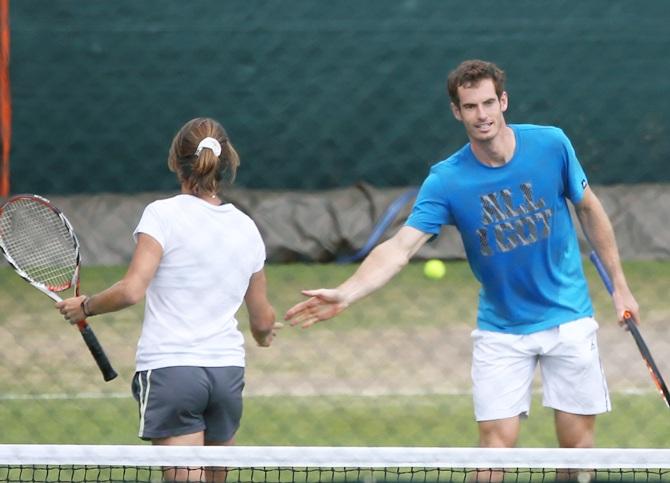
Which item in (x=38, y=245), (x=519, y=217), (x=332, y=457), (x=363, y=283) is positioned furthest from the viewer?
(x=38, y=245)

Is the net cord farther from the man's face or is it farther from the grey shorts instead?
the man's face

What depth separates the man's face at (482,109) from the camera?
4.49m

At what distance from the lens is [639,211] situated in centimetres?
1027

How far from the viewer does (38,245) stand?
5039 millimetres

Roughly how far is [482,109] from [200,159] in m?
0.91

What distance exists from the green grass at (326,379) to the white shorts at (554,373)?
3.84 ft

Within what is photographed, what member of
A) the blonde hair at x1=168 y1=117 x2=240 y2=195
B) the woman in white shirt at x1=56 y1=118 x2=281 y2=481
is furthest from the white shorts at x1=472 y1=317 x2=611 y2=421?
the blonde hair at x1=168 y1=117 x2=240 y2=195

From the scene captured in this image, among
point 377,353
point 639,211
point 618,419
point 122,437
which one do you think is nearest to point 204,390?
point 122,437

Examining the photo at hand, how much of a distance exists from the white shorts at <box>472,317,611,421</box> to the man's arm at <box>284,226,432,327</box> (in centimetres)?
44

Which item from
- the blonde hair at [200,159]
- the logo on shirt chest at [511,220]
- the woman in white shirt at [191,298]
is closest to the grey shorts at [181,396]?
the woman in white shirt at [191,298]

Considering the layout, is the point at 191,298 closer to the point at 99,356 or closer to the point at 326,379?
the point at 99,356

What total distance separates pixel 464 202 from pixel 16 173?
6.58 meters

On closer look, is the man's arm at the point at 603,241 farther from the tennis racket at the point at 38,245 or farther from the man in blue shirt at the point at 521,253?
the tennis racket at the point at 38,245

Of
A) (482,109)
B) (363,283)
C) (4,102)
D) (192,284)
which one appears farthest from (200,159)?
(4,102)
